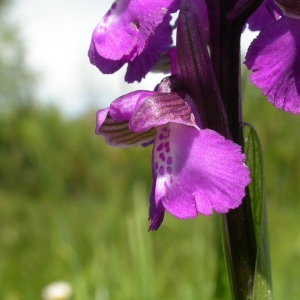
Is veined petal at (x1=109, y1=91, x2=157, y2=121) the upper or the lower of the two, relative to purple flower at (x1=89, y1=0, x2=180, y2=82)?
lower

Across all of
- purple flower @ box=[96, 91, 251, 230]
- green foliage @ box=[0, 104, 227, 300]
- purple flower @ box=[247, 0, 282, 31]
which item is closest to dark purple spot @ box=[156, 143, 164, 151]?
purple flower @ box=[96, 91, 251, 230]

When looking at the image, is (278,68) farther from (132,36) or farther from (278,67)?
(132,36)

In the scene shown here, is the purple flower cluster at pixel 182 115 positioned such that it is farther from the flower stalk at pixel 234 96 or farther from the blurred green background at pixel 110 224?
the blurred green background at pixel 110 224

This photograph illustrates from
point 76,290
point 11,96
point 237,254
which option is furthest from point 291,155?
point 11,96

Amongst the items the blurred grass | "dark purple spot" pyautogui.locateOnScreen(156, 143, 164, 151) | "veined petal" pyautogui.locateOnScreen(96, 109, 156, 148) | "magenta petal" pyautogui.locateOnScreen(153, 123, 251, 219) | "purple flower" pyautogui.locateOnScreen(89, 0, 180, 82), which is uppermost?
"purple flower" pyautogui.locateOnScreen(89, 0, 180, 82)

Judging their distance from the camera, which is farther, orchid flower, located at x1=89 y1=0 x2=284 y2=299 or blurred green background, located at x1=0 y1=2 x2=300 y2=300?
blurred green background, located at x1=0 y1=2 x2=300 y2=300

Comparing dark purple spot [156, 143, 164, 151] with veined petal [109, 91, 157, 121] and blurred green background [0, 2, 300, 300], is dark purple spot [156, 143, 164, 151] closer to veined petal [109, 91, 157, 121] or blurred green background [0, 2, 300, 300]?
veined petal [109, 91, 157, 121]

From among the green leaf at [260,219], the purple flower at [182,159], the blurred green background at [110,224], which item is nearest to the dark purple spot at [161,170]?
the purple flower at [182,159]

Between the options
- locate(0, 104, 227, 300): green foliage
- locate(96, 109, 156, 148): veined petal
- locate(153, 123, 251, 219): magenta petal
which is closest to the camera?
locate(153, 123, 251, 219): magenta petal
